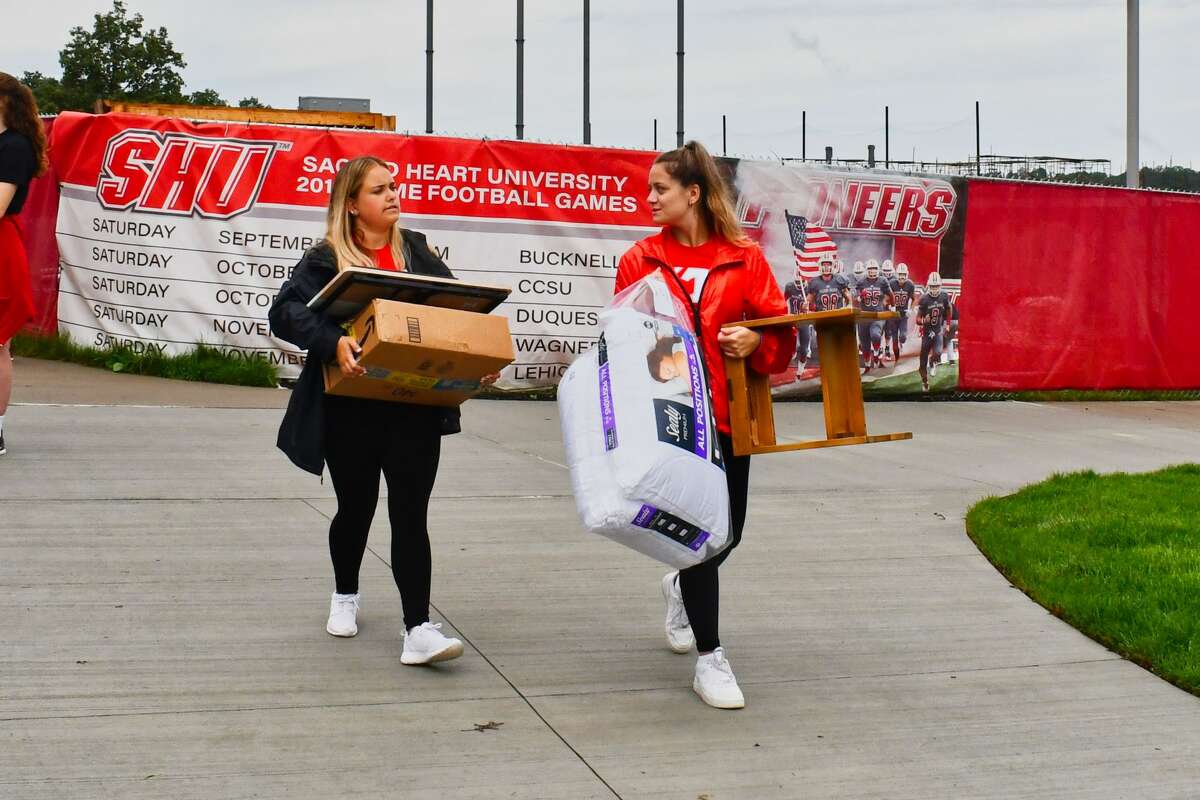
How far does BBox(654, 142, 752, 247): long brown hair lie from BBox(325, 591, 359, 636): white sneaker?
5.99 feet

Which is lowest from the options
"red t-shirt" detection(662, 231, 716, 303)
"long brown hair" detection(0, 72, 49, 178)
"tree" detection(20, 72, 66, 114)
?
"red t-shirt" detection(662, 231, 716, 303)

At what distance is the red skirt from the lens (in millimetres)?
7414

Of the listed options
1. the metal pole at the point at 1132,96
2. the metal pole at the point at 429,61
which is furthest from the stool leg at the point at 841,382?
the metal pole at the point at 429,61

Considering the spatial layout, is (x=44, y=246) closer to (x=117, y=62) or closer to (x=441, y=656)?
(x=441, y=656)

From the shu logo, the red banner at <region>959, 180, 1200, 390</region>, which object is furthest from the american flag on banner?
the shu logo

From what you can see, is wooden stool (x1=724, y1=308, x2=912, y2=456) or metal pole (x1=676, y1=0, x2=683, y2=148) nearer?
wooden stool (x1=724, y1=308, x2=912, y2=456)

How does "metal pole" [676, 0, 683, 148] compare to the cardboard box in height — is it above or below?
above

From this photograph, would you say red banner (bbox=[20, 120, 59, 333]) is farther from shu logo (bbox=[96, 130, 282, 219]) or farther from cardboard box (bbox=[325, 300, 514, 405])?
cardboard box (bbox=[325, 300, 514, 405])

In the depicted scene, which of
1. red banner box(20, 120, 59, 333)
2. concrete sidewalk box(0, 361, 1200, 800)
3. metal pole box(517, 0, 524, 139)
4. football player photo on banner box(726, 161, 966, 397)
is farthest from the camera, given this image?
metal pole box(517, 0, 524, 139)

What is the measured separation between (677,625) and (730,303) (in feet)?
4.14

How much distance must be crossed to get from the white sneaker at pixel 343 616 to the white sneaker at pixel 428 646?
0.35 meters

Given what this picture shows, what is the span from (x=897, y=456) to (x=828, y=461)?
2.16ft

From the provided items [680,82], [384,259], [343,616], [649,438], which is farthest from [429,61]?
[649,438]

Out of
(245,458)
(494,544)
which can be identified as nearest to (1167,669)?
(494,544)
